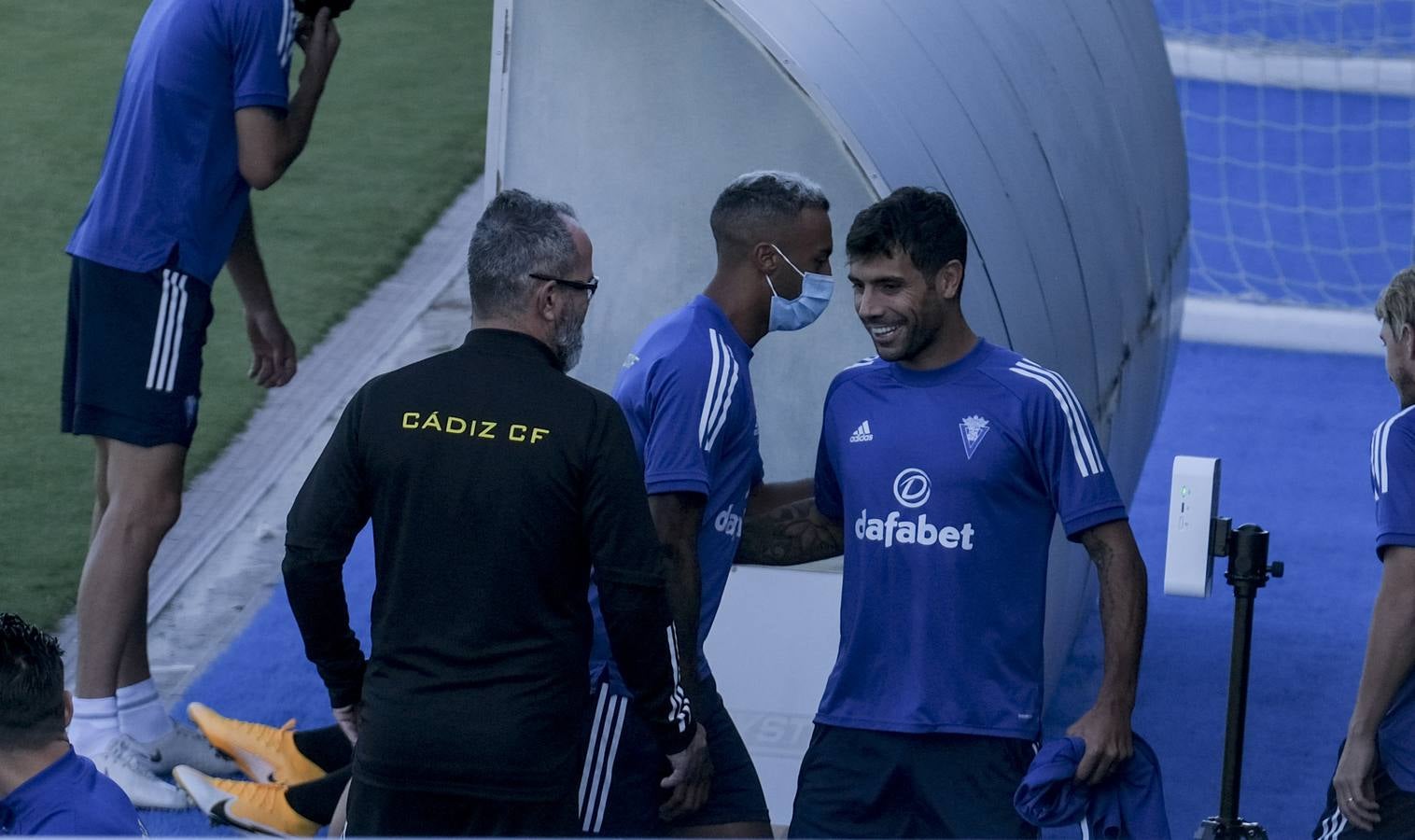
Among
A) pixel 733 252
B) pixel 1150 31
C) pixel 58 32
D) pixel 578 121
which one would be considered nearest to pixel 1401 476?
pixel 733 252

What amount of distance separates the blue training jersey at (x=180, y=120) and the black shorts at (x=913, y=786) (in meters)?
2.32

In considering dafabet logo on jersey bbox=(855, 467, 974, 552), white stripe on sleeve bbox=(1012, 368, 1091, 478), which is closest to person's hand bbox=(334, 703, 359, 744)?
dafabet logo on jersey bbox=(855, 467, 974, 552)

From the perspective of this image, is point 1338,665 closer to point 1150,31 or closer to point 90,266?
point 1150,31

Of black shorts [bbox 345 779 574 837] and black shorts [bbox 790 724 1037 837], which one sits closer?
black shorts [bbox 345 779 574 837]

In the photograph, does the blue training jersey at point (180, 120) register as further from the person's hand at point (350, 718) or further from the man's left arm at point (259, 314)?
the person's hand at point (350, 718)

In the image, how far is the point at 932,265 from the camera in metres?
3.81

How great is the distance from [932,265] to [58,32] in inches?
432

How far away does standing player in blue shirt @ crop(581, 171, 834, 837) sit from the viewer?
381 centimetres

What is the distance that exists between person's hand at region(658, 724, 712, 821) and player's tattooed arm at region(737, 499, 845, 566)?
0.46 meters

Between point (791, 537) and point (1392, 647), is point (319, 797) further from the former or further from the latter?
point (1392, 647)

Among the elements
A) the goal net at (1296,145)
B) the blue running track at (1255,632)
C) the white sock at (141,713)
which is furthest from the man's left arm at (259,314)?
the goal net at (1296,145)

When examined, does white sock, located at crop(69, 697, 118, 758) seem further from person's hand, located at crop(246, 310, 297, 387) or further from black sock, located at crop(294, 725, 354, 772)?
person's hand, located at crop(246, 310, 297, 387)

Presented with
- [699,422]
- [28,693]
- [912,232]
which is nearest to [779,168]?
[912,232]

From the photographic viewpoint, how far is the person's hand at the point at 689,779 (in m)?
3.78
